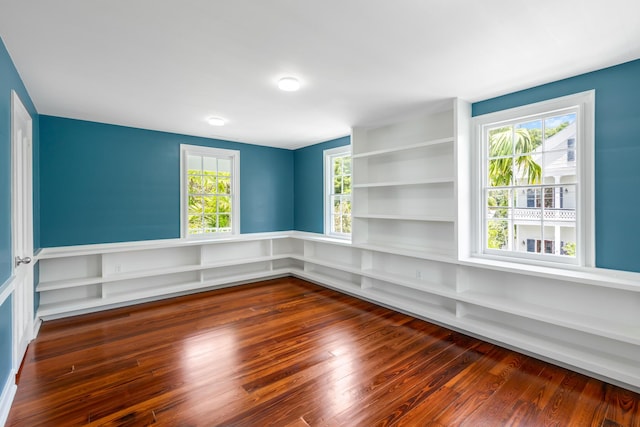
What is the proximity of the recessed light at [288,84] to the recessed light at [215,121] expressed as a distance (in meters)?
1.53

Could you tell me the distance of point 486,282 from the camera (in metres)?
3.37

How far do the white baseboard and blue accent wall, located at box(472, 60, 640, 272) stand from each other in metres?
4.55

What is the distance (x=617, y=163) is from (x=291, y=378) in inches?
126

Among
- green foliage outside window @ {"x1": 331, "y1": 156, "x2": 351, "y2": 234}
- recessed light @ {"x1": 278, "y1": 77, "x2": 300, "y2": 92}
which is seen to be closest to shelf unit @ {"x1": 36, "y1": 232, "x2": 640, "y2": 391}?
green foliage outside window @ {"x1": 331, "y1": 156, "x2": 351, "y2": 234}

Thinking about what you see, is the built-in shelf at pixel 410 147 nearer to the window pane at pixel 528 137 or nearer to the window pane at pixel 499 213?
the window pane at pixel 528 137

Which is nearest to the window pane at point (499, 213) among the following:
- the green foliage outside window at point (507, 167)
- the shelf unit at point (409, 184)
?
the green foliage outside window at point (507, 167)

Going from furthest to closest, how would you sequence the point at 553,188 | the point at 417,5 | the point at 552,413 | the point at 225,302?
the point at 225,302
the point at 553,188
the point at 552,413
the point at 417,5

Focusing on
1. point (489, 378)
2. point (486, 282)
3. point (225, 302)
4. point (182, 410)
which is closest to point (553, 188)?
point (486, 282)

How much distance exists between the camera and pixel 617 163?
8.43 ft

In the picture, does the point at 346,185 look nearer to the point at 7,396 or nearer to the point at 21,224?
the point at 21,224

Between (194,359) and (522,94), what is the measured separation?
4.05 m

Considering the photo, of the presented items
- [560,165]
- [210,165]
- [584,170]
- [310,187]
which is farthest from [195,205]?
[584,170]

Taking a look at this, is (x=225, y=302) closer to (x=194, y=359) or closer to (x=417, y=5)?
(x=194, y=359)

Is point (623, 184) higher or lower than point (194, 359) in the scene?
higher
